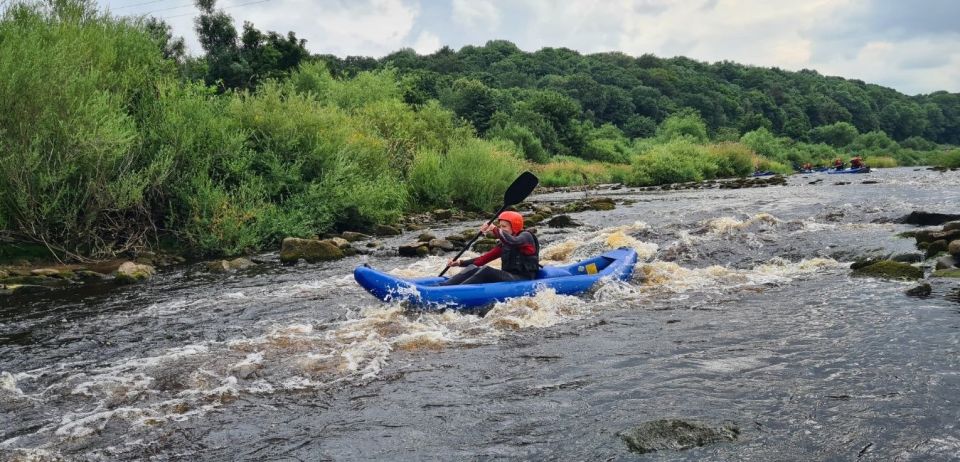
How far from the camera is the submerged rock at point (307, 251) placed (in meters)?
13.2

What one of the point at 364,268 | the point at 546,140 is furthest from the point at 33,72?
the point at 546,140

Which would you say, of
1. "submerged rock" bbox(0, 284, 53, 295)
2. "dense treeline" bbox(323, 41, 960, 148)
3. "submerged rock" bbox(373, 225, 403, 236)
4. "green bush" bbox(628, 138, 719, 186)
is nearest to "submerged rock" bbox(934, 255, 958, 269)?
"submerged rock" bbox(373, 225, 403, 236)

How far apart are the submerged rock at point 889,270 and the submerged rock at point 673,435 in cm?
596

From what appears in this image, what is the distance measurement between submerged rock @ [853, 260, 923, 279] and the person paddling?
4598 millimetres

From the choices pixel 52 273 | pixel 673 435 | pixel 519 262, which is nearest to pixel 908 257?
pixel 519 262

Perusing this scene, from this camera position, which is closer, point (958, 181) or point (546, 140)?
point (958, 181)

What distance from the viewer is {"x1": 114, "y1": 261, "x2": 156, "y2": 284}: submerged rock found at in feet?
37.5

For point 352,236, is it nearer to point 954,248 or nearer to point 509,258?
point 509,258

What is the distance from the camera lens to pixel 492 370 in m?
5.99

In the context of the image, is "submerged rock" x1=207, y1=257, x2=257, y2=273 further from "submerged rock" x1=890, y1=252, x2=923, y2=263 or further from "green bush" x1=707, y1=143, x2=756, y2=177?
"green bush" x1=707, y1=143, x2=756, y2=177

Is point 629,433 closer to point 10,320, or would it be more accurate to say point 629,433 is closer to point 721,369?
point 721,369

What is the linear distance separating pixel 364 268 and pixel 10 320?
4775 mm

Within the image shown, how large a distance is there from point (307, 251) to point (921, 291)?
1034 cm

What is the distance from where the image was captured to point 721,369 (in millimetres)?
5668
